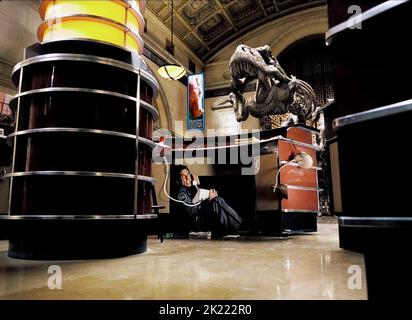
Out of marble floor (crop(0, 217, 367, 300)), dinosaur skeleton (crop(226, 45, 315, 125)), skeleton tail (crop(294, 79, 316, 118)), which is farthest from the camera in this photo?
skeleton tail (crop(294, 79, 316, 118))

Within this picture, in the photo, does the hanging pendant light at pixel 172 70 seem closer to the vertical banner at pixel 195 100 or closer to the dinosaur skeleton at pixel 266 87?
the vertical banner at pixel 195 100

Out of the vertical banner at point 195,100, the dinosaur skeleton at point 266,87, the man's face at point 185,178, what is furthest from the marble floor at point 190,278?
the vertical banner at point 195,100

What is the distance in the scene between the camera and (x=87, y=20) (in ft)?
10.4

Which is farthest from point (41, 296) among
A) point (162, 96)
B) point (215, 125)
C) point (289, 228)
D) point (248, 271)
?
point (215, 125)

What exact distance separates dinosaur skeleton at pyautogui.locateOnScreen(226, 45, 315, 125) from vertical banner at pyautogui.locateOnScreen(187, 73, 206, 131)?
19.5 feet

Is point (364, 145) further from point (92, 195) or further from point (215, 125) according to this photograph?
point (215, 125)

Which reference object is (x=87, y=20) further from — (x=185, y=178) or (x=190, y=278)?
(x=185, y=178)

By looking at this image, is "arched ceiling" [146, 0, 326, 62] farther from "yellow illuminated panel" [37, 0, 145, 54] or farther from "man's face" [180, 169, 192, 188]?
"yellow illuminated panel" [37, 0, 145, 54]

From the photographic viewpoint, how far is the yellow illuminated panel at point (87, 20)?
3115 millimetres

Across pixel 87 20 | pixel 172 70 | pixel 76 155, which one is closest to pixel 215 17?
pixel 172 70

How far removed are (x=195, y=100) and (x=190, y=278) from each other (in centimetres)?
1170

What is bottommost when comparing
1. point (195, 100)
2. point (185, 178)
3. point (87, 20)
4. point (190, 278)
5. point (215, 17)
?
point (190, 278)

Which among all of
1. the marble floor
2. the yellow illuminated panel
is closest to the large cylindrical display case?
the yellow illuminated panel

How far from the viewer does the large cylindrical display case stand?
2783 mm
